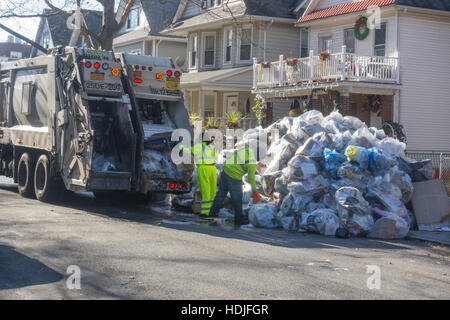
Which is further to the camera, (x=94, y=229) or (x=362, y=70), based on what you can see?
(x=362, y=70)

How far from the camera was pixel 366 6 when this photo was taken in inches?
862

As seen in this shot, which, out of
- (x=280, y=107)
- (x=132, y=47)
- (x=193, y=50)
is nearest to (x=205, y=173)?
(x=280, y=107)

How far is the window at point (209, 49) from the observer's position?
30031 millimetres

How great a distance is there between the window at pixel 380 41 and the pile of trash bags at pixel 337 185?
10.4 meters

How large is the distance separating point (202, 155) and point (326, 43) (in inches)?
574

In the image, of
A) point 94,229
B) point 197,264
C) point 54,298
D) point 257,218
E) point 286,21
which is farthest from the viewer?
point 286,21

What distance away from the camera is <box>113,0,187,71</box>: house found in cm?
3434

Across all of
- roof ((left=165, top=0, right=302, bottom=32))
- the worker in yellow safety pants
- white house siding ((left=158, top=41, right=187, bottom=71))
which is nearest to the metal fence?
the worker in yellow safety pants

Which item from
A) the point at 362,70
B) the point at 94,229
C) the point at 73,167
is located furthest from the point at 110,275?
the point at 362,70

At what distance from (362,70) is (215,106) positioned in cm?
1001

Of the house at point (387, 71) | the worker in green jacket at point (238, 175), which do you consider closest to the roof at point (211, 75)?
the house at point (387, 71)

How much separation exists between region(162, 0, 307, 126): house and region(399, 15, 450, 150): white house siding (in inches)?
227
